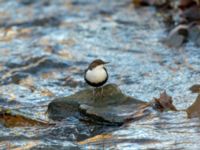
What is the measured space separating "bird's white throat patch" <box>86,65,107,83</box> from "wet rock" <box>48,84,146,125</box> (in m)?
0.27

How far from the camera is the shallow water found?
7465mm

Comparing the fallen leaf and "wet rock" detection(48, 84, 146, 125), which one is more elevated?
"wet rock" detection(48, 84, 146, 125)

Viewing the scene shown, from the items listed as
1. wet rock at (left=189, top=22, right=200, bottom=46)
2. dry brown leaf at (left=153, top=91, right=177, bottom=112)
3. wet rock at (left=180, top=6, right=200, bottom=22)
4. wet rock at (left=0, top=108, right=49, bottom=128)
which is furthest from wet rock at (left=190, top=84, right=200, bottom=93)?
wet rock at (left=180, top=6, right=200, bottom=22)

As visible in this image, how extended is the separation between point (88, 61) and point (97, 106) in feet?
10.5

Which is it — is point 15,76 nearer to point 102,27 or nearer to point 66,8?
point 102,27

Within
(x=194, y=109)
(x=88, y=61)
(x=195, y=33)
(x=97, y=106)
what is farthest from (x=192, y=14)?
(x=97, y=106)

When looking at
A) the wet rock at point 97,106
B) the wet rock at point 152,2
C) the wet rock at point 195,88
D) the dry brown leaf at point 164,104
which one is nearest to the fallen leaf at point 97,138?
the wet rock at point 97,106

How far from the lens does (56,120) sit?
8.12m

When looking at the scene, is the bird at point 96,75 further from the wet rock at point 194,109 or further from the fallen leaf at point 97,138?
the wet rock at point 194,109

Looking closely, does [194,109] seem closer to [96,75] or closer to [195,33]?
[96,75]

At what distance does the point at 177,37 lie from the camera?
11.8m

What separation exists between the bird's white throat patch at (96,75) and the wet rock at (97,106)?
0.90ft

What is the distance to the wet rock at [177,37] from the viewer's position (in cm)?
1168

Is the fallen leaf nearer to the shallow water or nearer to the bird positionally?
the shallow water
